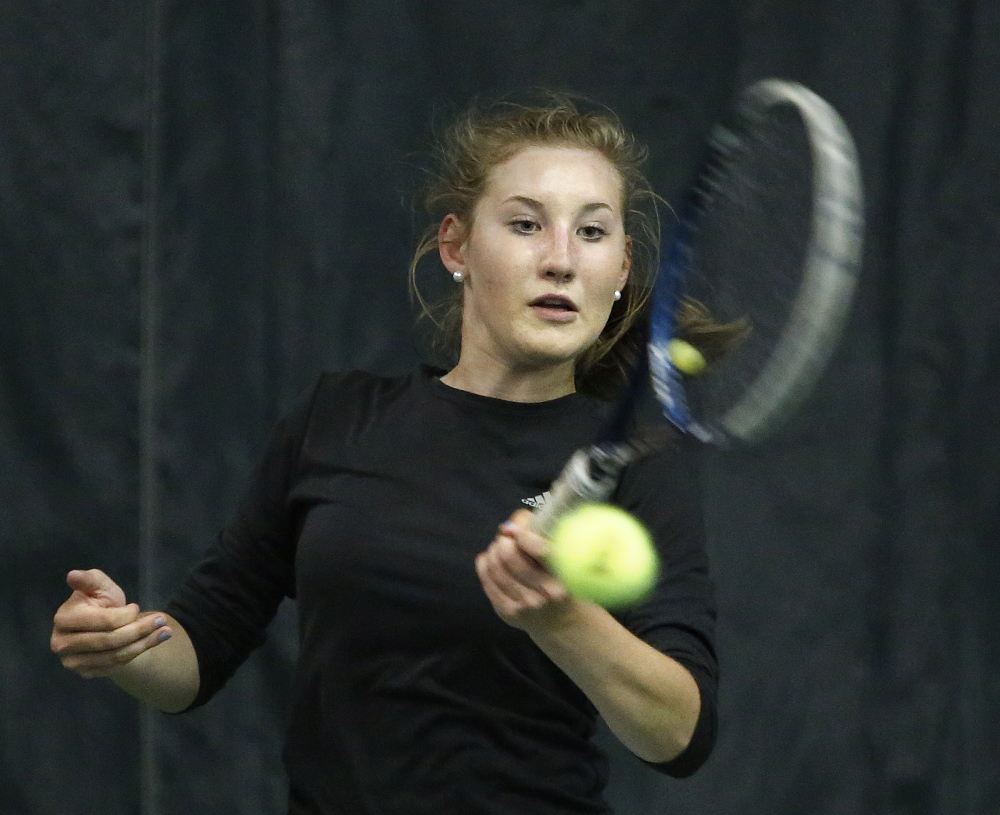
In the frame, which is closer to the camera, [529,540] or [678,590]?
[529,540]

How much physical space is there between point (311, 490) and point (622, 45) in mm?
962

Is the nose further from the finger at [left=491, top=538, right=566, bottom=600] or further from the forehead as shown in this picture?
the finger at [left=491, top=538, right=566, bottom=600]

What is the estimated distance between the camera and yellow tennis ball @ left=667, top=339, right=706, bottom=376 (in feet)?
3.71

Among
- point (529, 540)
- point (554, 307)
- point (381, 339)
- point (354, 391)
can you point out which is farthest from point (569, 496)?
point (381, 339)

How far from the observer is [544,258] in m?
1.25

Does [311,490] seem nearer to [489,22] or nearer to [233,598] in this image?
[233,598]

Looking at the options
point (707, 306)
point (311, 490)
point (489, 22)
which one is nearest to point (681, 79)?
point (489, 22)

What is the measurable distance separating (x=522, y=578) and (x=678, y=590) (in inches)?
9.5

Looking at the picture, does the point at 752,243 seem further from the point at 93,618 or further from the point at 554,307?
the point at 93,618

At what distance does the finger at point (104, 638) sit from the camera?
3.83ft

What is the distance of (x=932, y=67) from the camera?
1.96 metres

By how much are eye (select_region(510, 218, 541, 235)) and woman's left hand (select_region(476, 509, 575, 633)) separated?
0.38 m

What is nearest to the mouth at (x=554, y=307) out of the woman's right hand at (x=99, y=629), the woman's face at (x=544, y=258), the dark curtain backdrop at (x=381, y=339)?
the woman's face at (x=544, y=258)

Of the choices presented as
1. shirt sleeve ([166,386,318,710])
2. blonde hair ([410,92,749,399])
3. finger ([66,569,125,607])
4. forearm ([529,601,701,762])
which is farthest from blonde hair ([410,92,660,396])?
finger ([66,569,125,607])
